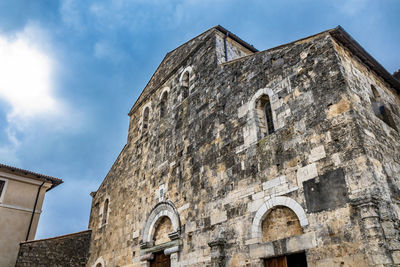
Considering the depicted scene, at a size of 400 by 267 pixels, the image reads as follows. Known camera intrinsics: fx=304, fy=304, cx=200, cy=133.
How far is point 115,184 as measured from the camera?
548 inches

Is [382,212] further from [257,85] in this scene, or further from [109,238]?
[109,238]

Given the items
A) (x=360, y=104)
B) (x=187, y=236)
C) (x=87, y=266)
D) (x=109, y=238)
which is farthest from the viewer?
(x=87, y=266)

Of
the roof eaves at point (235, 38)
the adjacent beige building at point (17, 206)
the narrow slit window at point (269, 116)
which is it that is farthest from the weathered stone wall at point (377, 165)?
the adjacent beige building at point (17, 206)

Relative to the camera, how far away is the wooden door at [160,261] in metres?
9.15

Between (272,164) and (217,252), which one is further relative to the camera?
(217,252)

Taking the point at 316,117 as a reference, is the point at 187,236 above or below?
below

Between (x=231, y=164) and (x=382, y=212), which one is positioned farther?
(x=231, y=164)

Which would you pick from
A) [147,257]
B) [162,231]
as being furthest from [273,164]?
[147,257]

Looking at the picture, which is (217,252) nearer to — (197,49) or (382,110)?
(382,110)

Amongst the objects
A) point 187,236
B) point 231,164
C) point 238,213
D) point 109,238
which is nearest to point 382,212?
point 238,213

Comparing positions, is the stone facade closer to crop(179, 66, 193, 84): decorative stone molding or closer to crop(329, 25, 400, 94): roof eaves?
crop(329, 25, 400, 94): roof eaves

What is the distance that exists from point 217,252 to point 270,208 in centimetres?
175

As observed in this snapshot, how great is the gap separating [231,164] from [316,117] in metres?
2.54

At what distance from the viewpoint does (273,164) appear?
6695 mm
